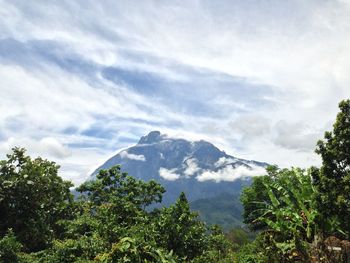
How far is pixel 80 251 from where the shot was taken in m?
24.5

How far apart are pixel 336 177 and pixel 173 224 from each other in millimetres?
10191

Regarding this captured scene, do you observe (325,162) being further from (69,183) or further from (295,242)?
(69,183)

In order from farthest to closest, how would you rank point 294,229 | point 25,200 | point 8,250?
point 25,200
point 8,250
point 294,229

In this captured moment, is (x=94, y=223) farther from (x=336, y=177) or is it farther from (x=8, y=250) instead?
(x=336, y=177)

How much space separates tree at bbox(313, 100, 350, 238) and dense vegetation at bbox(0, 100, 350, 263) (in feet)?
0.16

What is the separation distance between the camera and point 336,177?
2195cm

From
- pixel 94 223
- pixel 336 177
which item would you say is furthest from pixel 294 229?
pixel 94 223

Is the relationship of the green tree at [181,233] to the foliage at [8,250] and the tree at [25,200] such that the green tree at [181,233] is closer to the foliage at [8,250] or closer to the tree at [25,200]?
the foliage at [8,250]

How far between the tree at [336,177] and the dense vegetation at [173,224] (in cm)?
5

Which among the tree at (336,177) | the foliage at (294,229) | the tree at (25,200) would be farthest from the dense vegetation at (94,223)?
the tree at (336,177)

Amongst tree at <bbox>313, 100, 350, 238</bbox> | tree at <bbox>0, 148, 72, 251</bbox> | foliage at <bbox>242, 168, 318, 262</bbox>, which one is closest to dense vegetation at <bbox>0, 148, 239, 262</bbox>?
tree at <bbox>0, 148, 72, 251</bbox>

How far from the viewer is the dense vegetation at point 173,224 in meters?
20.9

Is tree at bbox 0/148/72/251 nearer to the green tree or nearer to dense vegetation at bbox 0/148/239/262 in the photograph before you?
A: dense vegetation at bbox 0/148/239/262

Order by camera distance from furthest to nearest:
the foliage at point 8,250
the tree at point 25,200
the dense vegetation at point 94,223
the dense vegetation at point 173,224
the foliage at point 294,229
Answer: the tree at point 25,200
the foliage at point 8,250
the dense vegetation at point 94,223
the dense vegetation at point 173,224
the foliage at point 294,229
